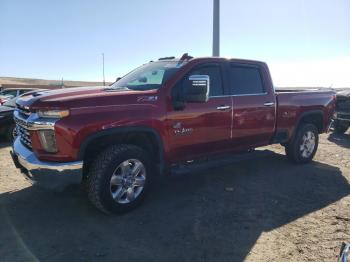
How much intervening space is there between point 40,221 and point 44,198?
79cm

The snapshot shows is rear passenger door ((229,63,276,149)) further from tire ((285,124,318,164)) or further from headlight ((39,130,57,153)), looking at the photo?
headlight ((39,130,57,153))

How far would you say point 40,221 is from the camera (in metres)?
4.16

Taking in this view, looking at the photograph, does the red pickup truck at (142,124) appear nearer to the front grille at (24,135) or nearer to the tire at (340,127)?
the front grille at (24,135)

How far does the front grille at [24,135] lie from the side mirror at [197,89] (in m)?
2.05

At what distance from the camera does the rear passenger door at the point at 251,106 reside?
5.54 meters

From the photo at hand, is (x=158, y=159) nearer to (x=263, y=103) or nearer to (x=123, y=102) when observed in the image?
(x=123, y=102)

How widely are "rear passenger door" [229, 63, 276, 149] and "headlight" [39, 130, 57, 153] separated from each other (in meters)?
2.78

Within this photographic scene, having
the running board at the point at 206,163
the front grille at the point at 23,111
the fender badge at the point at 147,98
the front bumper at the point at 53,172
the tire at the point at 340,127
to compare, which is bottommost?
the tire at the point at 340,127

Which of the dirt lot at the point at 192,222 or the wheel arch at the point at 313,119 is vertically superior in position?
the wheel arch at the point at 313,119

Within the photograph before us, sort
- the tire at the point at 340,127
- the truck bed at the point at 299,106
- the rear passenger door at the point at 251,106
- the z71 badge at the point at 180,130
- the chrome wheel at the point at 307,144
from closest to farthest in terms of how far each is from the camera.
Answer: the z71 badge at the point at 180,130 → the rear passenger door at the point at 251,106 → the truck bed at the point at 299,106 → the chrome wheel at the point at 307,144 → the tire at the point at 340,127

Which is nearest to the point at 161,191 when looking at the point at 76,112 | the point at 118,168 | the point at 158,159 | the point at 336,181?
the point at 158,159

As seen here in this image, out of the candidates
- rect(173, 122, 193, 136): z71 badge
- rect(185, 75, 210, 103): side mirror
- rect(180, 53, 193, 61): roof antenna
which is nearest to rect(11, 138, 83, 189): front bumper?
rect(173, 122, 193, 136): z71 badge

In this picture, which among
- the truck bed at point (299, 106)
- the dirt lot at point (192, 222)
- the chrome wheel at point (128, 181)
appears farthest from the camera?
the truck bed at point (299, 106)

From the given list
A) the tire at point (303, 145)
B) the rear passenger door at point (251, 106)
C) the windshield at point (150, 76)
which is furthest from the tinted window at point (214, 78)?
the tire at point (303, 145)
